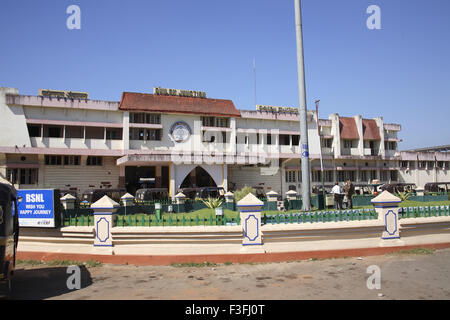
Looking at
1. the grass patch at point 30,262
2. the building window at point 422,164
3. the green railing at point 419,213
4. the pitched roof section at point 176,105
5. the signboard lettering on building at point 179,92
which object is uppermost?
the signboard lettering on building at point 179,92

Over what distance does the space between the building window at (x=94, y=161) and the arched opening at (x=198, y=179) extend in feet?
21.1

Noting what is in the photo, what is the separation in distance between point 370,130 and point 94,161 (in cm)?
2684

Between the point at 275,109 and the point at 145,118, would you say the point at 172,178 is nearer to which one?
the point at 145,118

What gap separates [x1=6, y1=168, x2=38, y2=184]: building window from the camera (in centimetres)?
2409

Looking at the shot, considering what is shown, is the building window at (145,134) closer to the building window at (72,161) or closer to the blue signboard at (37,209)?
the building window at (72,161)

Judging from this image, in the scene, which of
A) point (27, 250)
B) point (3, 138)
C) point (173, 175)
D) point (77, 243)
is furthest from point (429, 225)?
point (3, 138)

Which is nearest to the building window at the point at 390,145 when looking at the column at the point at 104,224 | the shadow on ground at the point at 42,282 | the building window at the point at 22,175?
the building window at the point at 22,175

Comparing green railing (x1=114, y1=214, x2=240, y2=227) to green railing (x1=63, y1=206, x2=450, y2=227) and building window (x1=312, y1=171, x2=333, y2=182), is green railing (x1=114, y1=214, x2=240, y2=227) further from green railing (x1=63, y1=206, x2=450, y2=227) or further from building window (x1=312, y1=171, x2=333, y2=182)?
building window (x1=312, y1=171, x2=333, y2=182)

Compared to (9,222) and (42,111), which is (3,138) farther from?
(9,222)

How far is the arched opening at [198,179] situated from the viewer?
1087 inches

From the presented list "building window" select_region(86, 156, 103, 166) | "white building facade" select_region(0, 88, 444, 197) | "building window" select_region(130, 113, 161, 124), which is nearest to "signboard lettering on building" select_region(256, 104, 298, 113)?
"white building facade" select_region(0, 88, 444, 197)

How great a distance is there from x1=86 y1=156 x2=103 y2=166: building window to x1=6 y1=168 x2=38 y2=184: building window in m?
3.54

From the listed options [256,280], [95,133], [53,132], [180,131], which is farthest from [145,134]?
[256,280]

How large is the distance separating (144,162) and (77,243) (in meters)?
16.1
